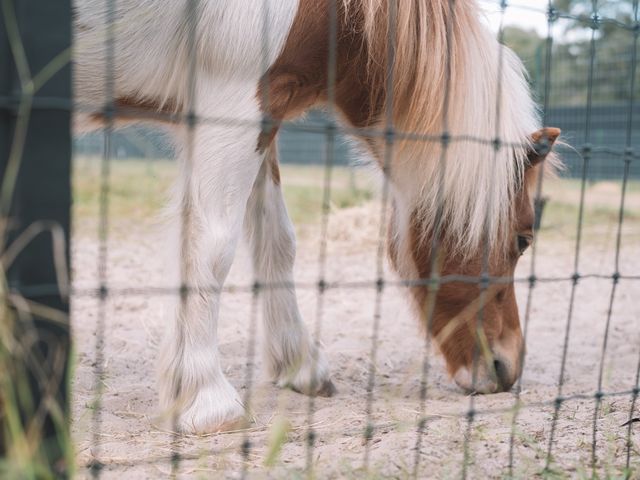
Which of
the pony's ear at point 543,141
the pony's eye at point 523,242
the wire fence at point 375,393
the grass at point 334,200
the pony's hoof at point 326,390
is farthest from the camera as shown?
the grass at point 334,200

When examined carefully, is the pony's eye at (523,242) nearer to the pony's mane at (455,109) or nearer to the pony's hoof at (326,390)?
the pony's mane at (455,109)

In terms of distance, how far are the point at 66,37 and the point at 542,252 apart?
18.4 feet

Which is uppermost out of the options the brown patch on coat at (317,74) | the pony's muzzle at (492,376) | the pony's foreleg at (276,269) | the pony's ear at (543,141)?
the brown patch on coat at (317,74)

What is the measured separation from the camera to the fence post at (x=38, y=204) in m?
1.29

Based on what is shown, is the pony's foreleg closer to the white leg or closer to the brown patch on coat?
the brown patch on coat

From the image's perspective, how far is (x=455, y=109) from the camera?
2332 mm

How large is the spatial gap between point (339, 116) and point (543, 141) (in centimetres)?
75

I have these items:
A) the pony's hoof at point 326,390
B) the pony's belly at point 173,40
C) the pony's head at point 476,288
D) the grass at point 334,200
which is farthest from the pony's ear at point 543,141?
the grass at point 334,200

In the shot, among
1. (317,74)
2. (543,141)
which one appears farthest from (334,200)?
(317,74)

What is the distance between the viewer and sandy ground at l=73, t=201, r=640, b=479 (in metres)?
1.87

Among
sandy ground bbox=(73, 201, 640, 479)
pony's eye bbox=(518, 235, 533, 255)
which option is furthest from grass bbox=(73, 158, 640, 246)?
pony's eye bbox=(518, 235, 533, 255)

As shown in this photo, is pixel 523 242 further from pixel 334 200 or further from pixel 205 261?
pixel 334 200

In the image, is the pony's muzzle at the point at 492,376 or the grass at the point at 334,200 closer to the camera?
the pony's muzzle at the point at 492,376

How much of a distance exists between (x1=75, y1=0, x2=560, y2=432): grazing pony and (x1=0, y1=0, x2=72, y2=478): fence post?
0.54 meters
